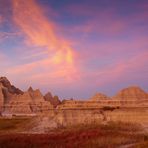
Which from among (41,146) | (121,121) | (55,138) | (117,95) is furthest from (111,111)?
(117,95)

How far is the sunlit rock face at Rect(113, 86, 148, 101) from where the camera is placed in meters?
123

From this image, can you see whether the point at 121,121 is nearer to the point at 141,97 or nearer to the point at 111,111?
the point at 111,111

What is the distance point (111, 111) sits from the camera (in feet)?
263

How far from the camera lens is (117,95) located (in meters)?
131

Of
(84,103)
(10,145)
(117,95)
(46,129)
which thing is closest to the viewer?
(10,145)

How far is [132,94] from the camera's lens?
127m

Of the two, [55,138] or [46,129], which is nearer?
[55,138]

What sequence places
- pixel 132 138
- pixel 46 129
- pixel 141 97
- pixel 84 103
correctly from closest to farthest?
pixel 132 138, pixel 46 129, pixel 84 103, pixel 141 97

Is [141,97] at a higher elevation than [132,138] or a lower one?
higher

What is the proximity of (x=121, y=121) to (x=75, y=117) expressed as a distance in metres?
9.39

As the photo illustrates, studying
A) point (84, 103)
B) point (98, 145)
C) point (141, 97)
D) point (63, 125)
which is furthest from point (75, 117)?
point (141, 97)

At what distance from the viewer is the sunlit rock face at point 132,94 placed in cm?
12266

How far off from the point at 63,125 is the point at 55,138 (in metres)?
29.3

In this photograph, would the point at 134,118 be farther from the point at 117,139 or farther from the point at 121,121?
the point at 117,139
